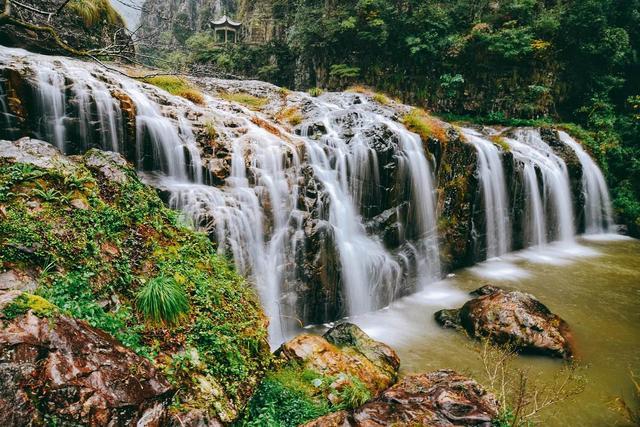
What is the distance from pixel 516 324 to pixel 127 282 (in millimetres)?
6464

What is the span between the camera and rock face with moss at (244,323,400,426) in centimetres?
385

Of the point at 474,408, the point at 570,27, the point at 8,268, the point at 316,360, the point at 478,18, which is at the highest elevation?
the point at 478,18

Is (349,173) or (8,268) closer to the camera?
(8,268)

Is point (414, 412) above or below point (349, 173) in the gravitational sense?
below

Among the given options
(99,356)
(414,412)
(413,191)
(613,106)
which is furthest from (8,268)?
(613,106)

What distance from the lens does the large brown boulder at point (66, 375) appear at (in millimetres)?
2369

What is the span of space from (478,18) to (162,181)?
21.6m

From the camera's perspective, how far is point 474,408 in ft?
12.8

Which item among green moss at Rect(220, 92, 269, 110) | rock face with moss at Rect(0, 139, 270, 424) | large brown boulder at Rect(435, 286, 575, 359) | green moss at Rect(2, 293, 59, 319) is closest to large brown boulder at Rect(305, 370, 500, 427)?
rock face with moss at Rect(0, 139, 270, 424)

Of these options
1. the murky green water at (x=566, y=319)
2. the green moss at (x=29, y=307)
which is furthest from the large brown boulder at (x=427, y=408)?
the green moss at (x=29, y=307)

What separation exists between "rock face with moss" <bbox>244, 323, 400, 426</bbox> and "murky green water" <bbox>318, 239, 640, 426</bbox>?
0.97 meters

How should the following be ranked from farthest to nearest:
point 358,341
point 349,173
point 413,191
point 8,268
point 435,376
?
point 413,191 → point 349,173 → point 358,341 → point 435,376 → point 8,268

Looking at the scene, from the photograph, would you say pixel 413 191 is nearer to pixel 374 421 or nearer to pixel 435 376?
pixel 435 376

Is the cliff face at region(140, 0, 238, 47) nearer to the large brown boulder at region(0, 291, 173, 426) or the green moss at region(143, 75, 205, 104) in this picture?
the green moss at region(143, 75, 205, 104)
